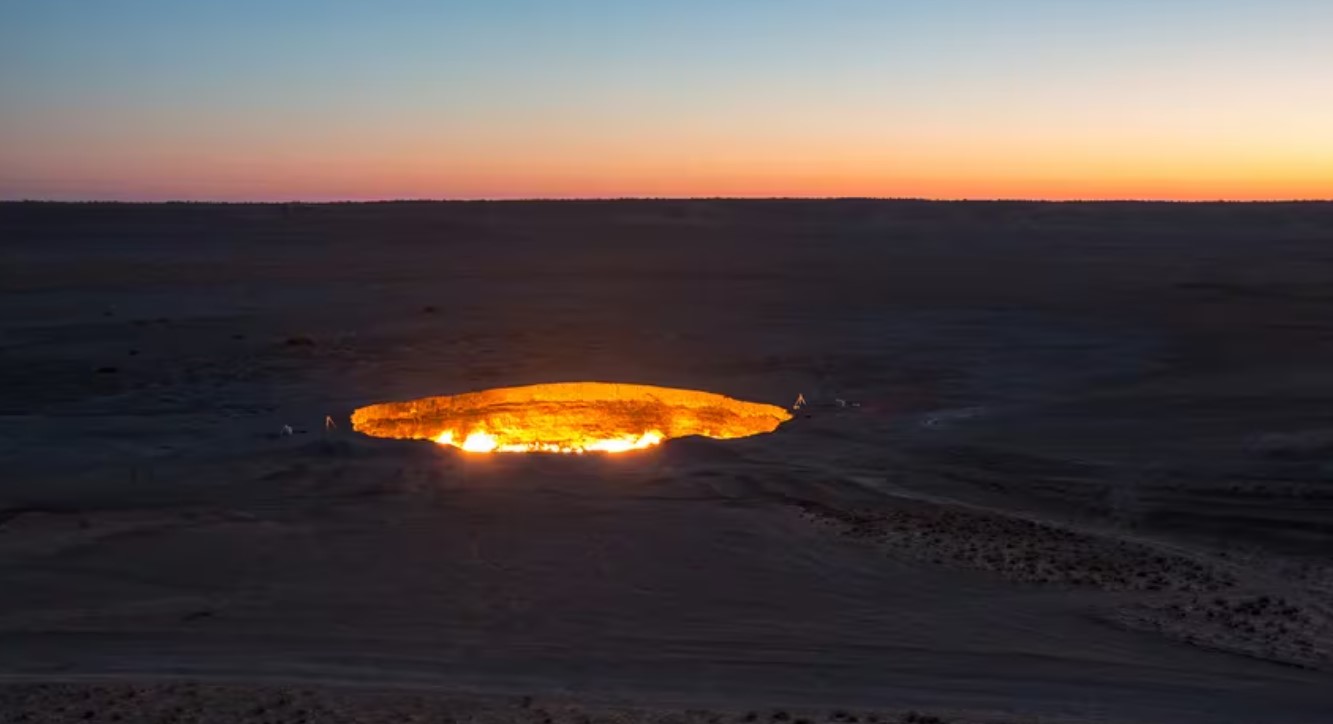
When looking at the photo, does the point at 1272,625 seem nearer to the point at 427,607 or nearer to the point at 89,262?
the point at 427,607

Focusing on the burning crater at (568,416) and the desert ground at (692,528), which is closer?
the desert ground at (692,528)

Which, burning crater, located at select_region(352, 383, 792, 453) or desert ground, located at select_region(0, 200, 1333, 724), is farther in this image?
burning crater, located at select_region(352, 383, 792, 453)

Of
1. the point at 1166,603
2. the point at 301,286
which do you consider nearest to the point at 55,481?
the point at 1166,603

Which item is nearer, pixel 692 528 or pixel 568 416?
pixel 692 528
